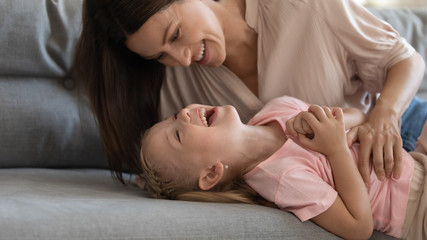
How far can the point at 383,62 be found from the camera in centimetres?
165

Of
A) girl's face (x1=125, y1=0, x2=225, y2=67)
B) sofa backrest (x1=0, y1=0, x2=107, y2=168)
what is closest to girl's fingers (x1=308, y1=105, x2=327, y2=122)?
girl's face (x1=125, y1=0, x2=225, y2=67)

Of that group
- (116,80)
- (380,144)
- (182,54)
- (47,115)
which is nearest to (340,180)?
(380,144)

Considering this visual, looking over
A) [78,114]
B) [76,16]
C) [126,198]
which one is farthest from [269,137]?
[76,16]

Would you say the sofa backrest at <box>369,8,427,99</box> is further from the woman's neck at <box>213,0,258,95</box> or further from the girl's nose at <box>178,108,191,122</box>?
the girl's nose at <box>178,108,191,122</box>

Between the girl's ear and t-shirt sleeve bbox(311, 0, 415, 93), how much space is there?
0.61 m

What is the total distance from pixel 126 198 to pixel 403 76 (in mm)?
942

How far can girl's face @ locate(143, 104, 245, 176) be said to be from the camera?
1434 mm

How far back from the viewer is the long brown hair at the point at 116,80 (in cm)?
159

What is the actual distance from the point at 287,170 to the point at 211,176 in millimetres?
244

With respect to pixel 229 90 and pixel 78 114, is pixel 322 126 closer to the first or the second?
pixel 229 90

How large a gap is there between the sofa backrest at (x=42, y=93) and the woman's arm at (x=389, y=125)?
41.6 inches

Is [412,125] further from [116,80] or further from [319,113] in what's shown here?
[116,80]

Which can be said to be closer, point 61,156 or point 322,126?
point 322,126

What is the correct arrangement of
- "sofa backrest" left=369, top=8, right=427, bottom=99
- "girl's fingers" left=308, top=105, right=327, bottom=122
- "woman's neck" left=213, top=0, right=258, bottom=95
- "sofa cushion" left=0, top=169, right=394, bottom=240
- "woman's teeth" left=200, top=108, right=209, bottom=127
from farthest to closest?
1. "sofa backrest" left=369, top=8, right=427, bottom=99
2. "woman's neck" left=213, top=0, right=258, bottom=95
3. "woman's teeth" left=200, top=108, right=209, bottom=127
4. "girl's fingers" left=308, top=105, right=327, bottom=122
5. "sofa cushion" left=0, top=169, right=394, bottom=240
